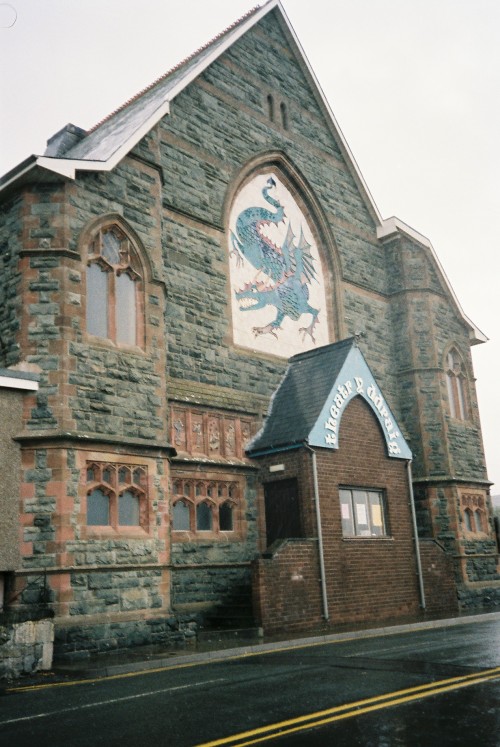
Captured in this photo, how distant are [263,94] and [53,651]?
1562cm

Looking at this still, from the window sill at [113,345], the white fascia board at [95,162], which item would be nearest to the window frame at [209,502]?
the window sill at [113,345]

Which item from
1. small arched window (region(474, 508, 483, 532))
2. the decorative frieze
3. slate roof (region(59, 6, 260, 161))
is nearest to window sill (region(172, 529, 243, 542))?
the decorative frieze

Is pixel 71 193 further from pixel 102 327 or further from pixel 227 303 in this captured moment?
pixel 227 303

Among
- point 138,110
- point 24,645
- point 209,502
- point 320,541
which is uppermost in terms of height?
point 138,110

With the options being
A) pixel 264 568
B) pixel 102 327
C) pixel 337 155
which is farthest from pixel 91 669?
pixel 337 155

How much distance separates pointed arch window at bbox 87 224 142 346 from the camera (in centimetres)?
1459

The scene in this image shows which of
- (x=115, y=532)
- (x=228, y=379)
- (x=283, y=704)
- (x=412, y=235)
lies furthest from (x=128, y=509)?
(x=412, y=235)

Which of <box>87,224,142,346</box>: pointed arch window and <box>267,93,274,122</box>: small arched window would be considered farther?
<box>267,93,274,122</box>: small arched window

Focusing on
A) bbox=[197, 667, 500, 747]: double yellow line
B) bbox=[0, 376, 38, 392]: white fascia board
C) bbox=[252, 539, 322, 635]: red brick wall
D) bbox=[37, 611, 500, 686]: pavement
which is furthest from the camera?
bbox=[252, 539, 322, 635]: red brick wall

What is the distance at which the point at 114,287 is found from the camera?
48.9ft

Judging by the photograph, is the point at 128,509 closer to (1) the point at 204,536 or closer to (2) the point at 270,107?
(1) the point at 204,536

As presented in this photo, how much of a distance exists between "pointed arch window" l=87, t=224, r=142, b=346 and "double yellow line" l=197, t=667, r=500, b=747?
29.1 feet

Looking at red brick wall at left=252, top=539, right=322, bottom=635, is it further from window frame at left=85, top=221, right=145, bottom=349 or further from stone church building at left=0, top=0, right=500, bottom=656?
window frame at left=85, top=221, right=145, bottom=349

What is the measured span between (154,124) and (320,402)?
708 centimetres
